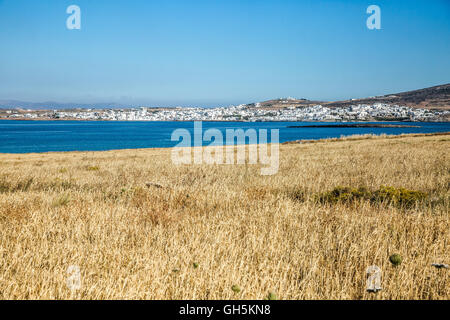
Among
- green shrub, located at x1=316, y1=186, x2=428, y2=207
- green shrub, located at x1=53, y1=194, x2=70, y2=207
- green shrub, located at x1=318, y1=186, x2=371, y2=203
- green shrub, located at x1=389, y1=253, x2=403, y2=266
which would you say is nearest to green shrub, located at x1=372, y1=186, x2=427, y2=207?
green shrub, located at x1=316, y1=186, x2=428, y2=207

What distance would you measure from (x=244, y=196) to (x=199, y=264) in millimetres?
4163

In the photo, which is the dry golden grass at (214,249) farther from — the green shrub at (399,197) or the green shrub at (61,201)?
the green shrub at (399,197)

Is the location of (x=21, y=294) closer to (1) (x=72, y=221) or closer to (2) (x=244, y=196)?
(1) (x=72, y=221)

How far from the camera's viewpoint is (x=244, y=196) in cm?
799

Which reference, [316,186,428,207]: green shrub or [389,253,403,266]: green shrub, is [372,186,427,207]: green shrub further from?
A: [389,253,403,266]: green shrub

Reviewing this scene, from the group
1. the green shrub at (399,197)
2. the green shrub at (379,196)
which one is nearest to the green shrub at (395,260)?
the green shrub at (379,196)

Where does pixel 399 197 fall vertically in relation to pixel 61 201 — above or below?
below

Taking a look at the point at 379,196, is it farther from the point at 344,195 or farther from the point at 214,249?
the point at 214,249

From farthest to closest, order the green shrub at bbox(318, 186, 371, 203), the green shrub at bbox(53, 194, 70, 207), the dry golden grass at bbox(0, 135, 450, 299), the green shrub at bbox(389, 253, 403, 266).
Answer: the green shrub at bbox(318, 186, 371, 203) < the green shrub at bbox(53, 194, 70, 207) < the green shrub at bbox(389, 253, 403, 266) < the dry golden grass at bbox(0, 135, 450, 299)

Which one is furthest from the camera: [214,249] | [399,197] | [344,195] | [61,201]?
[344,195]

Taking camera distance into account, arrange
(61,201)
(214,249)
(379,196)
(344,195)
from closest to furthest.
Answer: (214,249)
(61,201)
(379,196)
(344,195)

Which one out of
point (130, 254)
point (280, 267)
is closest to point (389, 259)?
point (280, 267)

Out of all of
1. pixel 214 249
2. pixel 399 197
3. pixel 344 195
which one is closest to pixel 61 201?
pixel 214 249
